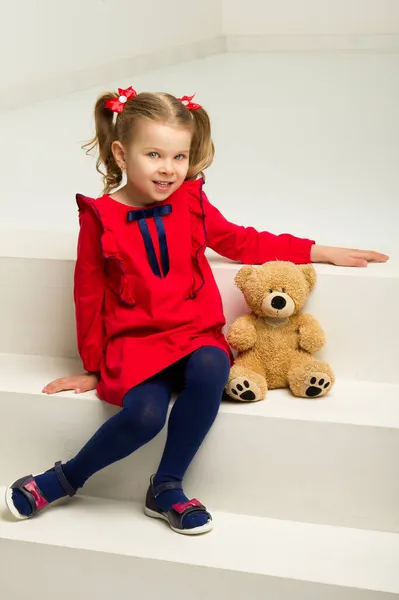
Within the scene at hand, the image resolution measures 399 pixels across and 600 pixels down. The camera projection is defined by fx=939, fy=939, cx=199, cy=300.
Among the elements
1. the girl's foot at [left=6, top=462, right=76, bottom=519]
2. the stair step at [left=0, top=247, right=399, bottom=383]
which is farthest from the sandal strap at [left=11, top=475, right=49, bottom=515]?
the stair step at [left=0, top=247, right=399, bottom=383]

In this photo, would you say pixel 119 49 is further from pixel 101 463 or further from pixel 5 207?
pixel 101 463

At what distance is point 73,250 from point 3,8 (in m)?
2.45

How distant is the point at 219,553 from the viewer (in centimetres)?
153

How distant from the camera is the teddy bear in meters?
1.71

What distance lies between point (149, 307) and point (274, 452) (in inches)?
13.5

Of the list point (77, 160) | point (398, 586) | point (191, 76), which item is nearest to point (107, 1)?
point (191, 76)

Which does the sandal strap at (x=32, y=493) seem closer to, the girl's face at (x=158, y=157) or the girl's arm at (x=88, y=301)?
the girl's arm at (x=88, y=301)

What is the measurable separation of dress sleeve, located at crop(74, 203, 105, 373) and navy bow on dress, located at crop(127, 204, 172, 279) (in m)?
0.08

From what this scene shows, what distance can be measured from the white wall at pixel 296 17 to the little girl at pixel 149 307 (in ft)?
14.7

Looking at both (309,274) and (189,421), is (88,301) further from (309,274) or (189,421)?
(309,274)

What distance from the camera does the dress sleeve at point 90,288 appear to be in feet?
5.63

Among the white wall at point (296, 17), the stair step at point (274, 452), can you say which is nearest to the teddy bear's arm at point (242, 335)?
the stair step at point (274, 452)

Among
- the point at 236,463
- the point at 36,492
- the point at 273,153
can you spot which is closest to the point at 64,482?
the point at 36,492

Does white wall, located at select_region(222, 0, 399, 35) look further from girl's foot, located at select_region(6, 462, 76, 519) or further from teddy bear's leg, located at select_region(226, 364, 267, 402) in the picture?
girl's foot, located at select_region(6, 462, 76, 519)
